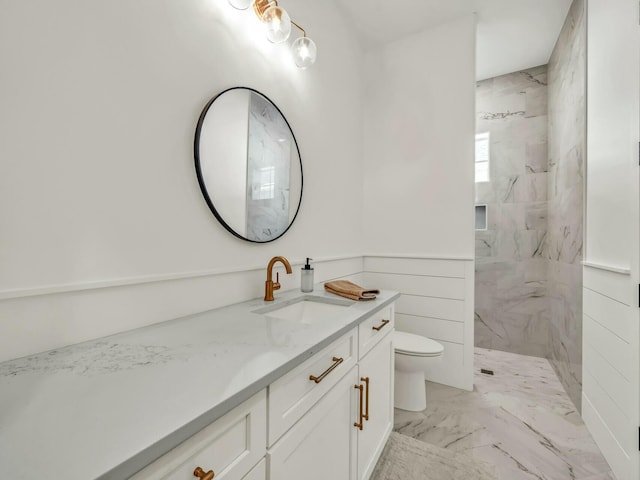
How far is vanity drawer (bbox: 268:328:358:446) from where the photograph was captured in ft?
2.33

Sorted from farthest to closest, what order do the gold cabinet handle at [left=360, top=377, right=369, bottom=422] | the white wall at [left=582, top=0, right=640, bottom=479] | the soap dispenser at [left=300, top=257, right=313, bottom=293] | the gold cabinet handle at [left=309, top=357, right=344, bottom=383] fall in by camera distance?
the soap dispenser at [left=300, top=257, right=313, bottom=293], the white wall at [left=582, top=0, right=640, bottom=479], the gold cabinet handle at [left=360, top=377, right=369, bottom=422], the gold cabinet handle at [left=309, top=357, right=344, bottom=383]

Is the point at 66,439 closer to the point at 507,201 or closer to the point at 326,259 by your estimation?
the point at 326,259

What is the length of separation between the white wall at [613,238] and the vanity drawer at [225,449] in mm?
1627

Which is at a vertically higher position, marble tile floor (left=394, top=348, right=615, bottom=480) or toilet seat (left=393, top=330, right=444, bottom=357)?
toilet seat (left=393, top=330, right=444, bottom=357)

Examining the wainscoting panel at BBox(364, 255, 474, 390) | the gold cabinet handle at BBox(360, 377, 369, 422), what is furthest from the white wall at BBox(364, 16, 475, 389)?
the gold cabinet handle at BBox(360, 377, 369, 422)

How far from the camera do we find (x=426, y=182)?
242 cm

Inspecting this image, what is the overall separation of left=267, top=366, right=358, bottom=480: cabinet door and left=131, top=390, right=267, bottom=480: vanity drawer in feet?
0.27

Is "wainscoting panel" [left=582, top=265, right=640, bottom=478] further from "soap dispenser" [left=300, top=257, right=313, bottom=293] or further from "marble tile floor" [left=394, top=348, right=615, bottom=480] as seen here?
"soap dispenser" [left=300, top=257, right=313, bottom=293]

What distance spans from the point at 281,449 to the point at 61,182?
0.92 meters

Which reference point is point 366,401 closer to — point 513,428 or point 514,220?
point 513,428

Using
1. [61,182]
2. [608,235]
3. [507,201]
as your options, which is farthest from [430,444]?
[507,201]

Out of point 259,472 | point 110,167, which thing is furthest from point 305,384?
point 110,167

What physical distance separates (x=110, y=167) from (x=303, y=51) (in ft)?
3.93

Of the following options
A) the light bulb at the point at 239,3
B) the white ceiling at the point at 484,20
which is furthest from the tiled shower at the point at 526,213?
the light bulb at the point at 239,3
